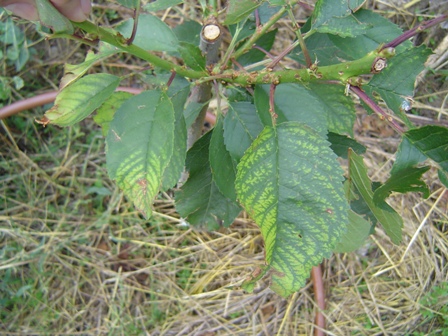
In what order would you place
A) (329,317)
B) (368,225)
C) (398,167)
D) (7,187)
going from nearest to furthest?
(398,167), (368,225), (329,317), (7,187)

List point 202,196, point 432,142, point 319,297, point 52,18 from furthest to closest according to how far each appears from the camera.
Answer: point 319,297 → point 202,196 → point 432,142 → point 52,18

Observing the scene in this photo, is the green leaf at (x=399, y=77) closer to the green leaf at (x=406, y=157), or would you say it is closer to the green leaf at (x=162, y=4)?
the green leaf at (x=406, y=157)

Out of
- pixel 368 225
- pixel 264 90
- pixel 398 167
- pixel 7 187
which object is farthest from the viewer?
pixel 7 187

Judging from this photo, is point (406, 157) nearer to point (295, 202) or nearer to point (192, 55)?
point (295, 202)

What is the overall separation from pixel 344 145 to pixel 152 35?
0.50 metres

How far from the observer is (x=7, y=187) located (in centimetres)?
171

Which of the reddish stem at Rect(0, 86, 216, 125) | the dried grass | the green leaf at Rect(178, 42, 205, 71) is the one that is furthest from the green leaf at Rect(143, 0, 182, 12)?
the dried grass

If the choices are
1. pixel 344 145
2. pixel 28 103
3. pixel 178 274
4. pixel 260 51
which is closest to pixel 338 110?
pixel 344 145

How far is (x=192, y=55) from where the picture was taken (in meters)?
0.77

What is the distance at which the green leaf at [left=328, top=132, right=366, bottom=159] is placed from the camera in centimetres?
94

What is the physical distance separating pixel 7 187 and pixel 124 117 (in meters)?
1.23

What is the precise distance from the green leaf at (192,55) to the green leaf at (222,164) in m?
0.16

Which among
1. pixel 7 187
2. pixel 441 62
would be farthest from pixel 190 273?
pixel 441 62

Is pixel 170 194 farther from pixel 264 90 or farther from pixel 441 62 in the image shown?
pixel 441 62
